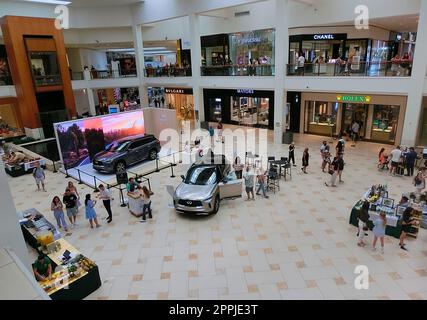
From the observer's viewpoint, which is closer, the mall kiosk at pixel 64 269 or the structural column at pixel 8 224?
the structural column at pixel 8 224

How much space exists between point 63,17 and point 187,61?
10686mm

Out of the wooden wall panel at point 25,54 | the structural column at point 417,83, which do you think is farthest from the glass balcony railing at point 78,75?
the structural column at point 417,83

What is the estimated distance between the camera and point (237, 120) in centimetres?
2583

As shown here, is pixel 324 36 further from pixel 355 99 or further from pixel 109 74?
pixel 109 74

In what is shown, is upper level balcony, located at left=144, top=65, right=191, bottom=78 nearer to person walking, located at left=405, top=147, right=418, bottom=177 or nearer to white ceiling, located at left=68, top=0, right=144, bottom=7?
white ceiling, located at left=68, top=0, right=144, bottom=7

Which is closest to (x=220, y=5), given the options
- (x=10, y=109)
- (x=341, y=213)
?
(x=341, y=213)

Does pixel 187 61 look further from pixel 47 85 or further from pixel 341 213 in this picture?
pixel 341 213

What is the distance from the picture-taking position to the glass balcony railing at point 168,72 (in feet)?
76.7

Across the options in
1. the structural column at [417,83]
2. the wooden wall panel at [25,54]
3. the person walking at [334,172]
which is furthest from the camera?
the wooden wall panel at [25,54]

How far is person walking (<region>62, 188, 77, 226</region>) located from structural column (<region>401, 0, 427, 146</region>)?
14.6 metres

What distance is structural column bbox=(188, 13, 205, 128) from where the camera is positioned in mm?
21344

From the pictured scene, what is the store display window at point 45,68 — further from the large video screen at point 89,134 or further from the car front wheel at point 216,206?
the car front wheel at point 216,206

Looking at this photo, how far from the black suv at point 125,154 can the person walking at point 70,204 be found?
15.2 ft

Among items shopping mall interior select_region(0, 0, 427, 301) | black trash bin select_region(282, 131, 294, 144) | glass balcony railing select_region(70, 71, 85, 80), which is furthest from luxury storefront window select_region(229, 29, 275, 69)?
glass balcony railing select_region(70, 71, 85, 80)
